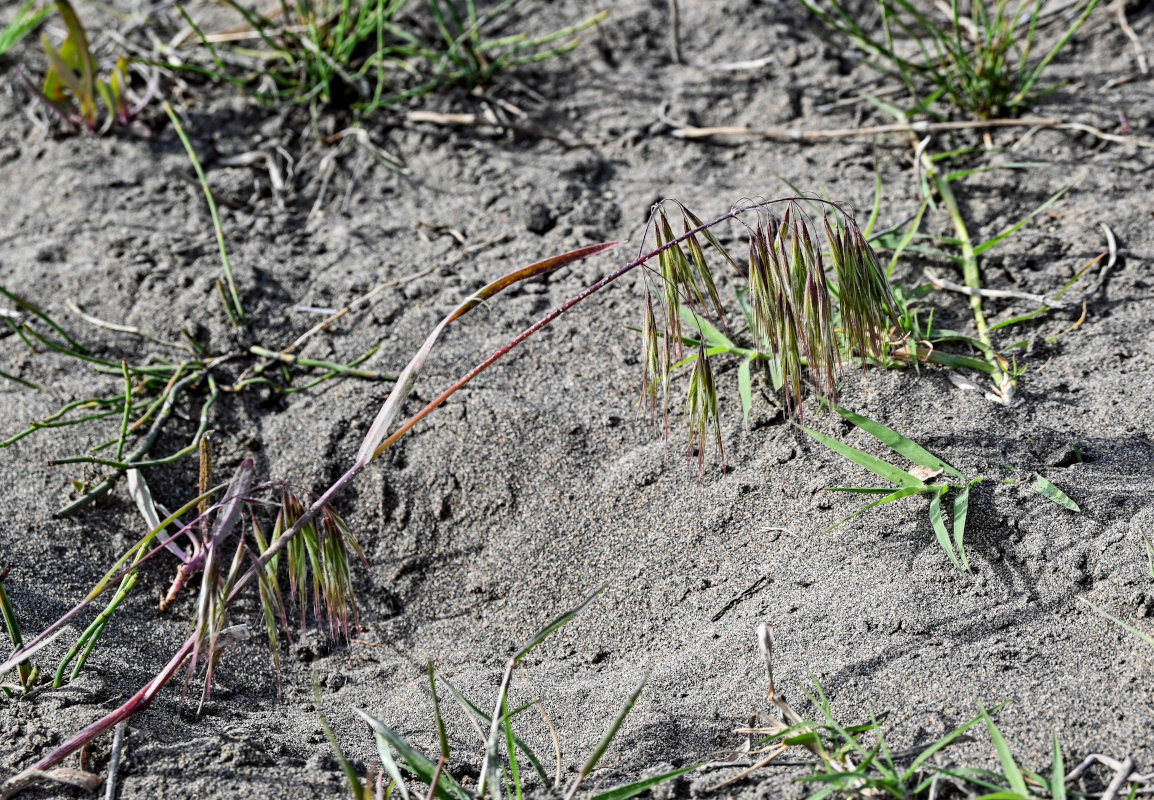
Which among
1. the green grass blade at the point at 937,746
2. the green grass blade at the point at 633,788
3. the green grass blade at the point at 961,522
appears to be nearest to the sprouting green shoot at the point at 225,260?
the green grass blade at the point at 633,788

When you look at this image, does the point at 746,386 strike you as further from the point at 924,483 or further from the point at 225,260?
the point at 225,260

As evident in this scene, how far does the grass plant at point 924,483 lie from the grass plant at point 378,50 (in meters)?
1.66

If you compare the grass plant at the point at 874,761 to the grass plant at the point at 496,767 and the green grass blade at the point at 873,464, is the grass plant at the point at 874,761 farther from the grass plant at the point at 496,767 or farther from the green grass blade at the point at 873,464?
the green grass blade at the point at 873,464

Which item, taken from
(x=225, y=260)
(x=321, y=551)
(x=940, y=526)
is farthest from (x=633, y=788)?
(x=225, y=260)

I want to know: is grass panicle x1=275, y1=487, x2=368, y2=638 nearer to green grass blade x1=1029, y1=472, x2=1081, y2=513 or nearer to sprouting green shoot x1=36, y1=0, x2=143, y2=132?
green grass blade x1=1029, y1=472, x2=1081, y2=513

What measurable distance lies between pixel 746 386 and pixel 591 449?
0.35 m

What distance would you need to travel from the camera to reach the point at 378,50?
278 centimetres

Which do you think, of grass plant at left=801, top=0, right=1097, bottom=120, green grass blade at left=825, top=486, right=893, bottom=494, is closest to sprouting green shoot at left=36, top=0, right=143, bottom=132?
grass plant at left=801, top=0, right=1097, bottom=120

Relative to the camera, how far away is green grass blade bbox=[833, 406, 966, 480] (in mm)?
1715

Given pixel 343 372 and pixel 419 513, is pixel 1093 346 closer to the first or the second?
pixel 419 513

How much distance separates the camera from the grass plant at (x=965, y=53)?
2459 mm

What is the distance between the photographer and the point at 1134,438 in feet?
5.69

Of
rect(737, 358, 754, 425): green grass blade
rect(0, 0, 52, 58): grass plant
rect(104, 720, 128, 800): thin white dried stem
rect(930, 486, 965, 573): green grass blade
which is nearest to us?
rect(104, 720, 128, 800): thin white dried stem

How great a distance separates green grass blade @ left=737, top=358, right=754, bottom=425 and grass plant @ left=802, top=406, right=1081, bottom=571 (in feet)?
0.44
